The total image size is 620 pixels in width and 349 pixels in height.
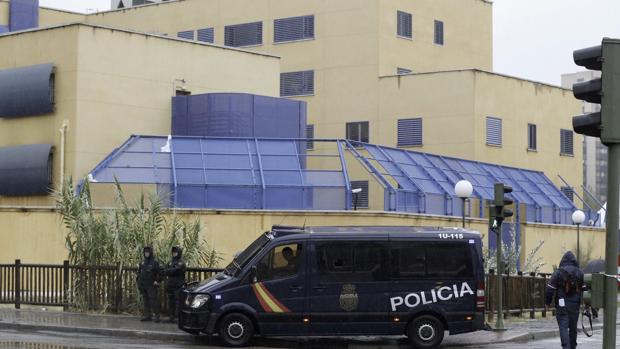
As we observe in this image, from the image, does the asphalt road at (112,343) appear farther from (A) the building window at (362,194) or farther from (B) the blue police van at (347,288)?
(A) the building window at (362,194)

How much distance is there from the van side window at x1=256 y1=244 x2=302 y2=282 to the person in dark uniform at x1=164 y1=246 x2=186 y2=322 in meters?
3.19

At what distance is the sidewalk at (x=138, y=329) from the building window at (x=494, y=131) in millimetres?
30121

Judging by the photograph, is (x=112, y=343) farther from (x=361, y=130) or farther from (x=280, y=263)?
(x=361, y=130)

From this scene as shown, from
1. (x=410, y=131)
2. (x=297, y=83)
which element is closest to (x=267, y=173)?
(x=410, y=131)

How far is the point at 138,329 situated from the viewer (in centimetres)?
2148

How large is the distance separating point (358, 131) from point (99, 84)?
19.2 meters

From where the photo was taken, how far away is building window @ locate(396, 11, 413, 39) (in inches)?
2259

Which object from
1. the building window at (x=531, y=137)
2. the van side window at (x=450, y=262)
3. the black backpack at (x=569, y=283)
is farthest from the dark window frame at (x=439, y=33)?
the black backpack at (x=569, y=283)

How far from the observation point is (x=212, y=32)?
60719mm

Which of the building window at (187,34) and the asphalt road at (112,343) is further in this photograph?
the building window at (187,34)

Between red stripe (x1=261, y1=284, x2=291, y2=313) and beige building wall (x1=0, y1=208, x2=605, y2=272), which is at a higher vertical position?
beige building wall (x1=0, y1=208, x2=605, y2=272)

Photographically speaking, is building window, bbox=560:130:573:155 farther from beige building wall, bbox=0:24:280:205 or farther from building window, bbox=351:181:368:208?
beige building wall, bbox=0:24:280:205

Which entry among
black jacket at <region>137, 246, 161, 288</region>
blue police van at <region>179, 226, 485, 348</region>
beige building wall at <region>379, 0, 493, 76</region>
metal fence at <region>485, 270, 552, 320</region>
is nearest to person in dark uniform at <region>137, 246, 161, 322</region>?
black jacket at <region>137, 246, 161, 288</region>

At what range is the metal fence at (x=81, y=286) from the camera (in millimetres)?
24500
